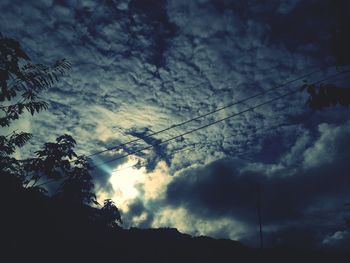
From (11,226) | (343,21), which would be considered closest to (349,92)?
(343,21)

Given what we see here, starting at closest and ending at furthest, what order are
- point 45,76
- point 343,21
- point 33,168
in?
point 343,21 → point 45,76 → point 33,168

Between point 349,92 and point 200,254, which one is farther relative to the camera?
point 200,254

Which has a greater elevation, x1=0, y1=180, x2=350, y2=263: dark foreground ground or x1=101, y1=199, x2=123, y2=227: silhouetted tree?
x1=101, y1=199, x2=123, y2=227: silhouetted tree

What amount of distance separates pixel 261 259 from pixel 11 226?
1144cm

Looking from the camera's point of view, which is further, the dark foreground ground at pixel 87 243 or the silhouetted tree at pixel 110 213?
the silhouetted tree at pixel 110 213

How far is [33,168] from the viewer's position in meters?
8.86

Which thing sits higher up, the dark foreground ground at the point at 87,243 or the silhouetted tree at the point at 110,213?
the silhouetted tree at the point at 110,213

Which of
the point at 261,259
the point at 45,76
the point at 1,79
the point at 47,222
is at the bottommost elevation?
the point at 261,259

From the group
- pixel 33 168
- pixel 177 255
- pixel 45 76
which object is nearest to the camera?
pixel 45 76

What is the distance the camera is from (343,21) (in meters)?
2.77

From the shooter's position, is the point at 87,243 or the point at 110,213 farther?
the point at 110,213

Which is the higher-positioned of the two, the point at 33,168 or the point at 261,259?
the point at 33,168

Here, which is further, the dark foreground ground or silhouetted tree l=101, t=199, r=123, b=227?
silhouetted tree l=101, t=199, r=123, b=227

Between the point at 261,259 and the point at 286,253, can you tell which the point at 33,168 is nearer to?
the point at 261,259
